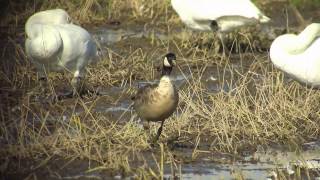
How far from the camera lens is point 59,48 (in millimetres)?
10062

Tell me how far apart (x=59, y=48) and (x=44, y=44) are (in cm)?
17

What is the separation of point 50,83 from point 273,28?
5.71 meters

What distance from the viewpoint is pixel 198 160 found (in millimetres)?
7770

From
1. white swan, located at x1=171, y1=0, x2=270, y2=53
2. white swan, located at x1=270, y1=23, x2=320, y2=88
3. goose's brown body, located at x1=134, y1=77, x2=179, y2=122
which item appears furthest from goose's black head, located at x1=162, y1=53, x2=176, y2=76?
white swan, located at x1=171, y1=0, x2=270, y2=53

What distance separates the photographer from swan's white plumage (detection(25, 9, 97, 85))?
10.0 meters

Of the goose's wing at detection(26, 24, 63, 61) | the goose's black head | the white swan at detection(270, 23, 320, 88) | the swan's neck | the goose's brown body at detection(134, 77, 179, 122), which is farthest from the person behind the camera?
the goose's wing at detection(26, 24, 63, 61)

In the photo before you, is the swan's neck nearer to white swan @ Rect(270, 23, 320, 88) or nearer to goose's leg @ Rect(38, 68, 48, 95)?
white swan @ Rect(270, 23, 320, 88)

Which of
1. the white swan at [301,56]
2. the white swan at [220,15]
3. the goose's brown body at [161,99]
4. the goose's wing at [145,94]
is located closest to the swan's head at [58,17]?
the white swan at [220,15]

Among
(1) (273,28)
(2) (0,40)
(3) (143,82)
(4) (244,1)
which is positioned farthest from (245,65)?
(2) (0,40)

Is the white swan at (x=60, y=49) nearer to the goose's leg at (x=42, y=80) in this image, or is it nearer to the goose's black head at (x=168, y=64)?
the goose's leg at (x=42, y=80)

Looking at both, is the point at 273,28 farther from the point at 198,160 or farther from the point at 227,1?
the point at 198,160

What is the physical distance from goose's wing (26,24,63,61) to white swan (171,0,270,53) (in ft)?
10.1

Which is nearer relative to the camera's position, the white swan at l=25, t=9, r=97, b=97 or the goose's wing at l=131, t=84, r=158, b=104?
the goose's wing at l=131, t=84, r=158, b=104

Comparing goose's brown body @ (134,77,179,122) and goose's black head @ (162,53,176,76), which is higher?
goose's black head @ (162,53,176,76)
